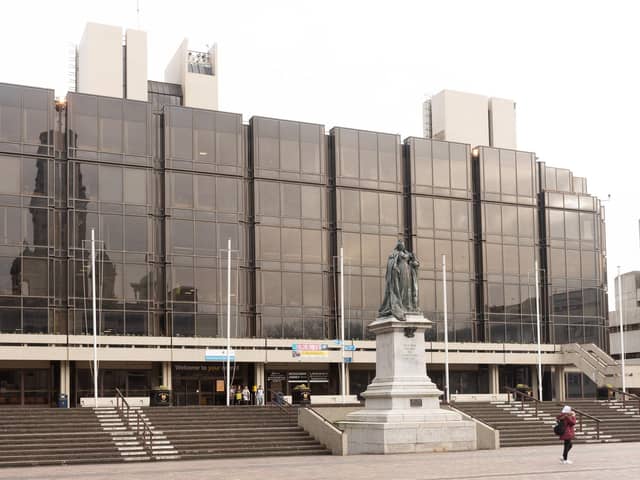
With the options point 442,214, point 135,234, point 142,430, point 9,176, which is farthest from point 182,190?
point 142,430

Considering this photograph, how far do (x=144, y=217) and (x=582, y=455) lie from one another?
106ft

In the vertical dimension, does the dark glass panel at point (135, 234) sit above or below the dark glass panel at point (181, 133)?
below

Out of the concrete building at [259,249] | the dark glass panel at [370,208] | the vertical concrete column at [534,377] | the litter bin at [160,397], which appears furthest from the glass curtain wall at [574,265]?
the litter bin at [160,397]

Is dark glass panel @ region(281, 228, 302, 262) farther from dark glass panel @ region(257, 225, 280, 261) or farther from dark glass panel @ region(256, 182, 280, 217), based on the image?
dark glass panel @ region(256, 182, 280, 217)

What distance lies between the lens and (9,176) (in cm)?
5262

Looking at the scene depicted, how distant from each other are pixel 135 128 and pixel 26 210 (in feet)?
26.8

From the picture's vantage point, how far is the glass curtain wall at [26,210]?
51.9m

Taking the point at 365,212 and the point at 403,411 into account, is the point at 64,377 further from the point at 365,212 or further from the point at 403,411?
the point at 403,411

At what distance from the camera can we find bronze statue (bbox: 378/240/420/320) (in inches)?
1342

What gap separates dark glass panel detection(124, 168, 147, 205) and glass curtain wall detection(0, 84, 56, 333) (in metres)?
4.25

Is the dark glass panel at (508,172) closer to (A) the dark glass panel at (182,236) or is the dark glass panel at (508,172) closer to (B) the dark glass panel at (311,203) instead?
(B) the dark glass panel at (311,203)

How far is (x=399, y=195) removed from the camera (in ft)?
208

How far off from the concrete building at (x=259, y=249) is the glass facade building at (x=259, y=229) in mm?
109

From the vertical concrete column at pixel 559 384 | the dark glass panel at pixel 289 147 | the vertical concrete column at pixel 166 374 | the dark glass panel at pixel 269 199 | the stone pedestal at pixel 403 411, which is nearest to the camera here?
the stone pedestal at pixel 403 411
